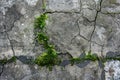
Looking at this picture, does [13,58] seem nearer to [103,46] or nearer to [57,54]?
[57,54]

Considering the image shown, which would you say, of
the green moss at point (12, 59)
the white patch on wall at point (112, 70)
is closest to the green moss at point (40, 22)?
the green moss at point (12, 59)

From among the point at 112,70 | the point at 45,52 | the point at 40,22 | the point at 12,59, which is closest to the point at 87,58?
the point at 112,70

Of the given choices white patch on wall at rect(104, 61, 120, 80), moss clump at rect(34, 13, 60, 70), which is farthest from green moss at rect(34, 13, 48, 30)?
white patch on wall at rect(104, 61, 120, 80)

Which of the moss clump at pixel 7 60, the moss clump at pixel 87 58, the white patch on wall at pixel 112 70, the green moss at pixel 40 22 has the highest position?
the green moss at pixel 40 22

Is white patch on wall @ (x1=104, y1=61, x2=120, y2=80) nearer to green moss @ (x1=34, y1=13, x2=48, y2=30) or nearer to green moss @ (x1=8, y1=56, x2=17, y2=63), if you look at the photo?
green moss @ (x1=34, y1=13, x2=48, y2=30)

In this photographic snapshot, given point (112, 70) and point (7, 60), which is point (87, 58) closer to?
point (112, 70)

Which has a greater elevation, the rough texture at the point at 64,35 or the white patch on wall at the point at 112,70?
the rough texture at the point at 64,35

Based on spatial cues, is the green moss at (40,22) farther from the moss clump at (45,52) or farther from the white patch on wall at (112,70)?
the white patch on wall at (112,70)

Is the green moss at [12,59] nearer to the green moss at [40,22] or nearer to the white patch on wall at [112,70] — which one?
the green moss at [40,22]
